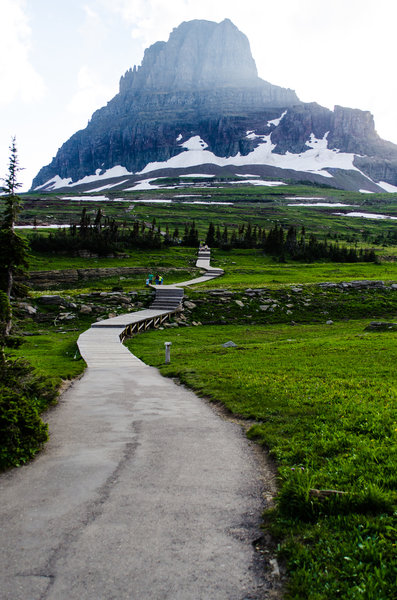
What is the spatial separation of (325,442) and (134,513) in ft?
15.8

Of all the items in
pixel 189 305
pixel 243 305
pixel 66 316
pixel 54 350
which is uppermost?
pixel 243 305

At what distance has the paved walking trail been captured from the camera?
5324mm

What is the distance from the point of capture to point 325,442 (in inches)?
365

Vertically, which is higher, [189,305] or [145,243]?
[145,243]

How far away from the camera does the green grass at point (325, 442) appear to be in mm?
5348

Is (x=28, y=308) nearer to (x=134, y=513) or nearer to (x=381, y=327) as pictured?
(x=381, y=327)

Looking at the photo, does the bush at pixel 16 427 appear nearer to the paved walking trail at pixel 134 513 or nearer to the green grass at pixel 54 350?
the paved walking trail at pixel 134 513

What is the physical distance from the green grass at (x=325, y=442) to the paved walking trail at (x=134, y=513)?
2.43 feet

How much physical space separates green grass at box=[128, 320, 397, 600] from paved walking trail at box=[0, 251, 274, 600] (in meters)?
0.74

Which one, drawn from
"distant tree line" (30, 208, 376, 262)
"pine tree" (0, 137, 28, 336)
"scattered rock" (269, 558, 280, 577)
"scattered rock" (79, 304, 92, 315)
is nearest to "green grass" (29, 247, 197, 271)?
"distant tree line" (30, 208, 376, 262)

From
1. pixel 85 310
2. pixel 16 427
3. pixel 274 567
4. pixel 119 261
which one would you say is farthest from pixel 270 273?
pixel 274 567

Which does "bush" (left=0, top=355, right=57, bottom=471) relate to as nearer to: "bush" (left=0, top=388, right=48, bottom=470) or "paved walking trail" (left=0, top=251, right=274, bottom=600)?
"bush" (left=0, top=388, right=48, bottom=470)

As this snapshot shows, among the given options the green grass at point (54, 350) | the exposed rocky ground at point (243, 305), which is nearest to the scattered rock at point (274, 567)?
the green grass at point (54, 350)

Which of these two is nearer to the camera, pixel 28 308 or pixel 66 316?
pixel 28 308
